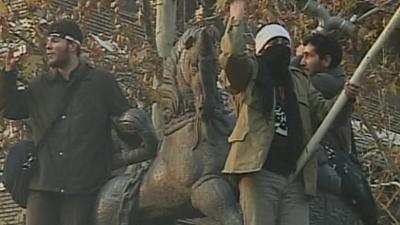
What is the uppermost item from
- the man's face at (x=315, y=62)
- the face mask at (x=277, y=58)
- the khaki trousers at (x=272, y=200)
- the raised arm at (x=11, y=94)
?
the face mask at (x=277, y=58)

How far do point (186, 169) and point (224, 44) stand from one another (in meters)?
1.38

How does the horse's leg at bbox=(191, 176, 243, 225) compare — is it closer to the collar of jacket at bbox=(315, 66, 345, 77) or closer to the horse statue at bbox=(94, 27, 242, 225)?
the horse statue at bbox=(94, 27, 242, 225)

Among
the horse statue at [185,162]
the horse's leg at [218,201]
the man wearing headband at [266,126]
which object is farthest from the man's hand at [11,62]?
the man wearing headband at [266,126]

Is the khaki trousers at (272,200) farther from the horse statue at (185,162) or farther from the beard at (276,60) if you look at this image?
the beard at (276,60)

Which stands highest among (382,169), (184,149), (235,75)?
(235,75)

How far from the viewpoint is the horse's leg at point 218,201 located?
9.62m

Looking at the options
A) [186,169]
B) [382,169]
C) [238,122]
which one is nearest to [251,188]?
[238,122]

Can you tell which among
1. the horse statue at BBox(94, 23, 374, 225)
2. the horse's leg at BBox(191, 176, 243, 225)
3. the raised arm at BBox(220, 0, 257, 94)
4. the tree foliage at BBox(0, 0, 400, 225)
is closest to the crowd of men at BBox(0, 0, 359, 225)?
the raised arm at BBox(220, 0, 257, 94)

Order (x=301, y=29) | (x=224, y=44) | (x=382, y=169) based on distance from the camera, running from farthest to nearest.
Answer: (x=382, y=169)
(x=301, y=29)
(x=224, y=44)

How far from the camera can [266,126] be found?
29.1ft

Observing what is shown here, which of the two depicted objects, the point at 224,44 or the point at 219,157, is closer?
the point at 224,44

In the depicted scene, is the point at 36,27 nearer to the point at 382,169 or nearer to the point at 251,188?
the point at 382,169

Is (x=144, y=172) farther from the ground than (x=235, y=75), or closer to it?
closer to it

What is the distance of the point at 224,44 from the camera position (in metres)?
8.80
